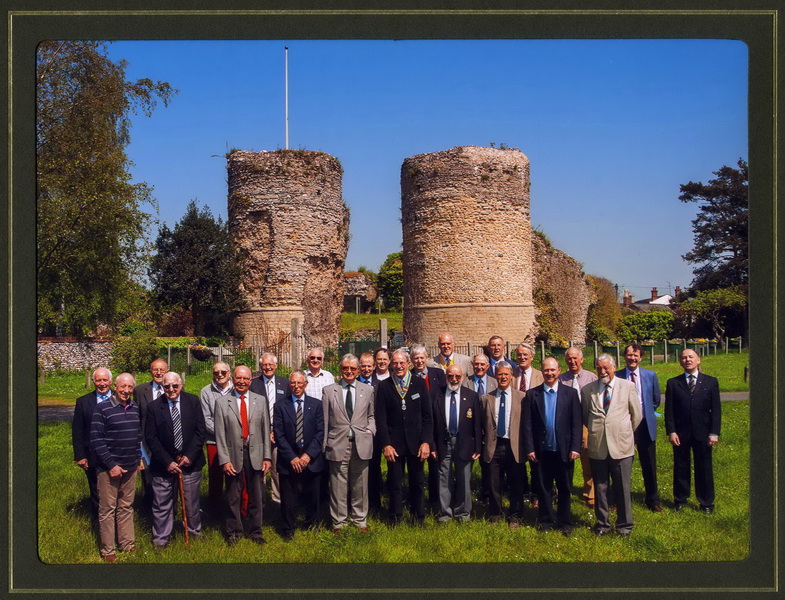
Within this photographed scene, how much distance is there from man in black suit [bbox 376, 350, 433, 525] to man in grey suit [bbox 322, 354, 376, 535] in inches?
5.8

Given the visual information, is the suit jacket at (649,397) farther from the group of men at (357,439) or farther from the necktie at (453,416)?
the necktie at (453,416)

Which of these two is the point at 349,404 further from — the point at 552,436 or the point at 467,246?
the point at 467,246

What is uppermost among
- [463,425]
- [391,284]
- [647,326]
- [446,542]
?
[391,284]

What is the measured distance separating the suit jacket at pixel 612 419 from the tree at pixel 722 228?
1.55 metres

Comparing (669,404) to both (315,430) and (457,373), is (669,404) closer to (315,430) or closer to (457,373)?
(457,373)

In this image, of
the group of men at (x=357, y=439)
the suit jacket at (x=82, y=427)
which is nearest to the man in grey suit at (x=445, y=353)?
the group of men at (x=357, y=439)

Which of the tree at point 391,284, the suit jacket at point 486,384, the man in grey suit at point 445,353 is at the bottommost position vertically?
the suit jacket at point 486,384

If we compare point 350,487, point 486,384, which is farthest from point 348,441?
point 486,384

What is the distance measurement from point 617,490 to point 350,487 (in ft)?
8.49

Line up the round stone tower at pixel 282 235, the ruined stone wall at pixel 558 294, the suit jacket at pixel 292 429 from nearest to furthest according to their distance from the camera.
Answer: the suit jacket at pixel 292 429, the round stone tower at pixel 282 235, the ruined stone wall at pixel 558 294

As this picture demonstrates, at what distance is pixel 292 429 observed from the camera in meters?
6.79

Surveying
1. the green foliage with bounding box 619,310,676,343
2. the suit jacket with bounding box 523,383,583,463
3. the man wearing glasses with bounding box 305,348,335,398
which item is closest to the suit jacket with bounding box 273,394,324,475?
the man wearing glasses with bounding box 305,348,335,398

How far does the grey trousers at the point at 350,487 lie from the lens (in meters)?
6.84
